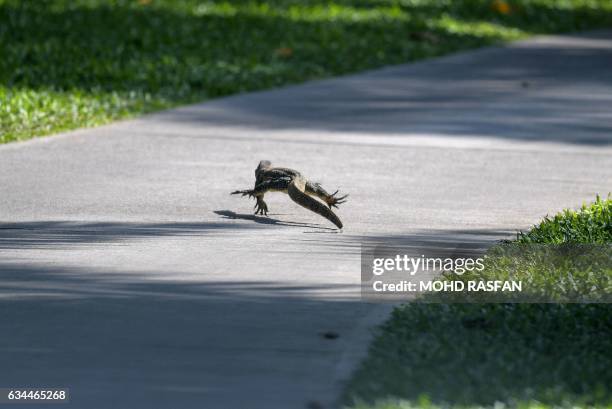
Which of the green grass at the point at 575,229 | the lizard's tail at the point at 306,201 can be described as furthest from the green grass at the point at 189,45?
the green grass at the point at 575,229

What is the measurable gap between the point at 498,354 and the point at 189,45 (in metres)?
15.5

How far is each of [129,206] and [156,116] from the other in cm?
528

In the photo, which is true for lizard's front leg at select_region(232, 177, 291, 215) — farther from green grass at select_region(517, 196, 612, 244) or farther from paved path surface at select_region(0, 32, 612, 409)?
green grass at select_region(517, 196, 612, 244)

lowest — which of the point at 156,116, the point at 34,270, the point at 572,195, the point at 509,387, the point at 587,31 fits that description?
the point at 509,387

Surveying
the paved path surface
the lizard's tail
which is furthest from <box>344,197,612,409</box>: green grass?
the lizard's tail

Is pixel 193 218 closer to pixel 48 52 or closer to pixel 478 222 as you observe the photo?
pixel 478 222

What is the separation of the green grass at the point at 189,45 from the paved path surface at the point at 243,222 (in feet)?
2.51

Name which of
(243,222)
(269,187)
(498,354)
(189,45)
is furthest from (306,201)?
(189,45)

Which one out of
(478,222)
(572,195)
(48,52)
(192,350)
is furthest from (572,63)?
(192,350)

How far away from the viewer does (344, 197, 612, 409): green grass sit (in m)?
5.11

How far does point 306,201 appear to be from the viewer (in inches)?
348

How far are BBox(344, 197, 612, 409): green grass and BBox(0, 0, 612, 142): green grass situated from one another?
7126 mm

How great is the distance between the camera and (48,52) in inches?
717

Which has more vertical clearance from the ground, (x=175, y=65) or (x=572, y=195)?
(x=175, y=65)
